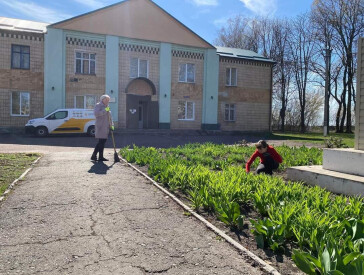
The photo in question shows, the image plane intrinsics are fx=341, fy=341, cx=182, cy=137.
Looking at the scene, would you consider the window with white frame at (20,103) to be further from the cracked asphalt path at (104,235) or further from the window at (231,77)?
the cracked asphalt path at (104,235)

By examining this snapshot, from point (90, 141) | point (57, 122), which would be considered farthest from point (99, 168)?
point (57, 122)

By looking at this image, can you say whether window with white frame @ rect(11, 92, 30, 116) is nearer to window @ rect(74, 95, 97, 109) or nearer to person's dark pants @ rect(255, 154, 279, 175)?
window @ rect(74, 95, 97, 109)

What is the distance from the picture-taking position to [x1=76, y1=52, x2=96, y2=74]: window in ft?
80.8

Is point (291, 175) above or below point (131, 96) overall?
below

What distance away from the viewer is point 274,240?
3.47 meters

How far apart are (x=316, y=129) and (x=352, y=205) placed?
160 feet

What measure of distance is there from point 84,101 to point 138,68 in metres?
4.94

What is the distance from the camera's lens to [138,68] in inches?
1046

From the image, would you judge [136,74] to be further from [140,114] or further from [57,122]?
[57,122]

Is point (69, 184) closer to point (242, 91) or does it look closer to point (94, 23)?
point (94, 23)

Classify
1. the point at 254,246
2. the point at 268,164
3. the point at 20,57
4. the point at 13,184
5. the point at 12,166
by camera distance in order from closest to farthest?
the point at 254,246 < the point at 13,184 < the point at 268,164 < the point at 12,166 < the point at 20,57

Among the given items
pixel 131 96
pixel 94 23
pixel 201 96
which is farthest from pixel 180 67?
pixel 94 23

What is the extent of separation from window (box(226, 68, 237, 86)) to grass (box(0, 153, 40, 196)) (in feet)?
73.3

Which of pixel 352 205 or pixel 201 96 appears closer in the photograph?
pixel 352 205
